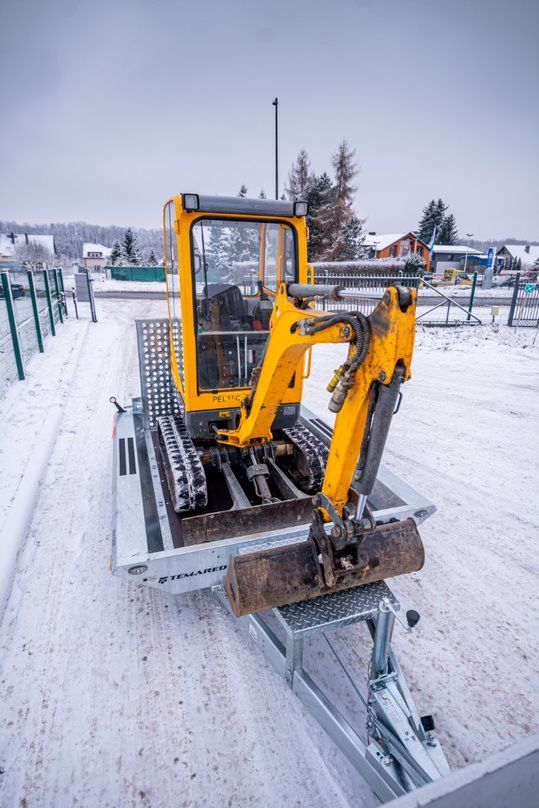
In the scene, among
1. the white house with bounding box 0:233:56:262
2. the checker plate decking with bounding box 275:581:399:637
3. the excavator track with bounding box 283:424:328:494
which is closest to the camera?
the checker plate decking with bounding box 275:581:399:637

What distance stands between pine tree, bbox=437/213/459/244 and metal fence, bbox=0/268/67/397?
60871 millimetres

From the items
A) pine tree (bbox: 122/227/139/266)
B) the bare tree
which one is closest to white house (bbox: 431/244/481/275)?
pine tree (bbox: 122/227/139/266)

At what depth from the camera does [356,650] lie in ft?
9.46

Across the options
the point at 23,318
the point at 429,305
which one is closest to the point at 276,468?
the point at 23,318

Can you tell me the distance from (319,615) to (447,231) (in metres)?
70.7

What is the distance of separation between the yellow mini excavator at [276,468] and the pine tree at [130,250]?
174 ft

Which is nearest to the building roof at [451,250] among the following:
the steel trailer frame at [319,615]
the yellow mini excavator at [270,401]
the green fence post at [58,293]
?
the green fence post at [58,293]

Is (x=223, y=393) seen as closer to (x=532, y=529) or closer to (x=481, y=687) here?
(x=481, y=687)

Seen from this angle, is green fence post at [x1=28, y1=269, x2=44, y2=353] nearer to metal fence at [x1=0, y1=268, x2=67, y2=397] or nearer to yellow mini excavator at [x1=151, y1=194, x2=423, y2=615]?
metal fence at [x1=0, y1=268, x2=67, y2=397]

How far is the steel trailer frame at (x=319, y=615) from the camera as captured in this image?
6.46ft

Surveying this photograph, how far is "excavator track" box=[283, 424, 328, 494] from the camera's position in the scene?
3.93 meters

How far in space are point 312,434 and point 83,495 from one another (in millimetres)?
2512

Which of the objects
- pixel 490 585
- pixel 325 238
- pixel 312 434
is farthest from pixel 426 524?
pixel 325 238

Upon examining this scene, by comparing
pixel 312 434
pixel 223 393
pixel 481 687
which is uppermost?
pixel 223 393
